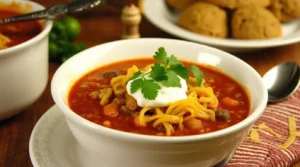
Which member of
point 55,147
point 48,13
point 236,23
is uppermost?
point 48,13

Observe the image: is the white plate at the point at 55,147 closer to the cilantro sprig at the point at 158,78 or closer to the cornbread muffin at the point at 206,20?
the cilantro sprig at the point at 158,78

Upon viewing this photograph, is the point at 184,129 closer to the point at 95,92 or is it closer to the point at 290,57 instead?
the point at 95,92

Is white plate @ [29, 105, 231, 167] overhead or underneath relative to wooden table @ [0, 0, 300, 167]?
overhead

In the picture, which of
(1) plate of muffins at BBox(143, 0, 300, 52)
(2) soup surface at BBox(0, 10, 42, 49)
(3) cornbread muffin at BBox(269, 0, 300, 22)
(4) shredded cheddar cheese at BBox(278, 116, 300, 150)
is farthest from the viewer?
(3) cornbread muffin at BBox(269, 0, 300, 22)

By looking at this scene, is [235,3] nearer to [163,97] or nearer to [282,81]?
[282,81]

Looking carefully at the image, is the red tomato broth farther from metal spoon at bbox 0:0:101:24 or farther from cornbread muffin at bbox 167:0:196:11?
cornbread muffin at bbox 167:0:196:11

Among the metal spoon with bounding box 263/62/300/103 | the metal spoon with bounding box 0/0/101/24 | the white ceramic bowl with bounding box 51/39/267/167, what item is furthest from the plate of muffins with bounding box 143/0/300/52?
the white ceramic bowl with bounding box 51/39/267/167

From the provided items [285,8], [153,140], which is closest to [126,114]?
[153,140]
